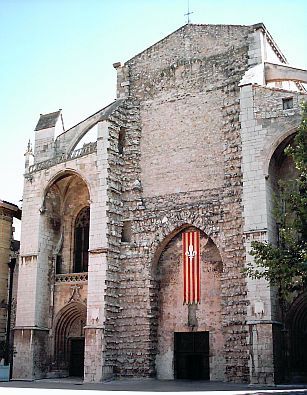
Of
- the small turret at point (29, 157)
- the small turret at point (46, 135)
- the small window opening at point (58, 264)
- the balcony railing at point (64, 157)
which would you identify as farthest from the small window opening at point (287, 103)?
the small turret at point (29, 157)

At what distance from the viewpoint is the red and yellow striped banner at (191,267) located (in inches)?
939

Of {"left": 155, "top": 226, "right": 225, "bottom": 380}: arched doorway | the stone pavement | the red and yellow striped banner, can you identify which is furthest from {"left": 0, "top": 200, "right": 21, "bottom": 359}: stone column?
the red and yellow striped banner

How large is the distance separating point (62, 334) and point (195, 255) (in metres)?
7.19

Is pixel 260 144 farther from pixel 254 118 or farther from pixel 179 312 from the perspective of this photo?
pixel 179 312

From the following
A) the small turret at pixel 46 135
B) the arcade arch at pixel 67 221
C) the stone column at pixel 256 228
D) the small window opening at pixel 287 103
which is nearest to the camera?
the stone column at pixel 256 228

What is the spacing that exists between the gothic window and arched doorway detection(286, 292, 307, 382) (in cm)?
995

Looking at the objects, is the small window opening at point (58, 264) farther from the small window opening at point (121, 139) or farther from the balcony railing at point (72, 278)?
the small window opening at point (121, 139)

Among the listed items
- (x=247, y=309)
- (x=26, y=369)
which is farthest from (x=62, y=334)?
(x=247, y=309)

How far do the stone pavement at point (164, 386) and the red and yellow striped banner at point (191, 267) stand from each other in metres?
3.33

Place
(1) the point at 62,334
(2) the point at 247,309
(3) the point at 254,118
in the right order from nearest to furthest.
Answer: (2) the point at 247,309, (3) the point at 254,118, (1) the point at 62,334

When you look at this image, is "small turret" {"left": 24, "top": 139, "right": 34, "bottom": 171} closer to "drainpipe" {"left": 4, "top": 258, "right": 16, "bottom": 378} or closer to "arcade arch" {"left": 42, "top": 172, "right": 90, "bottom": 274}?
"arcade arch" {"left": 42, "top": 172, "right": 90, "bottom": 274}

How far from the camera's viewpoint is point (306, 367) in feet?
70.5

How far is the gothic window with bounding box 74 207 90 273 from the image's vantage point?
27.2 meters

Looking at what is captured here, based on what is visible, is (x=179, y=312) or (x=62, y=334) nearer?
(x=179, y=312)
